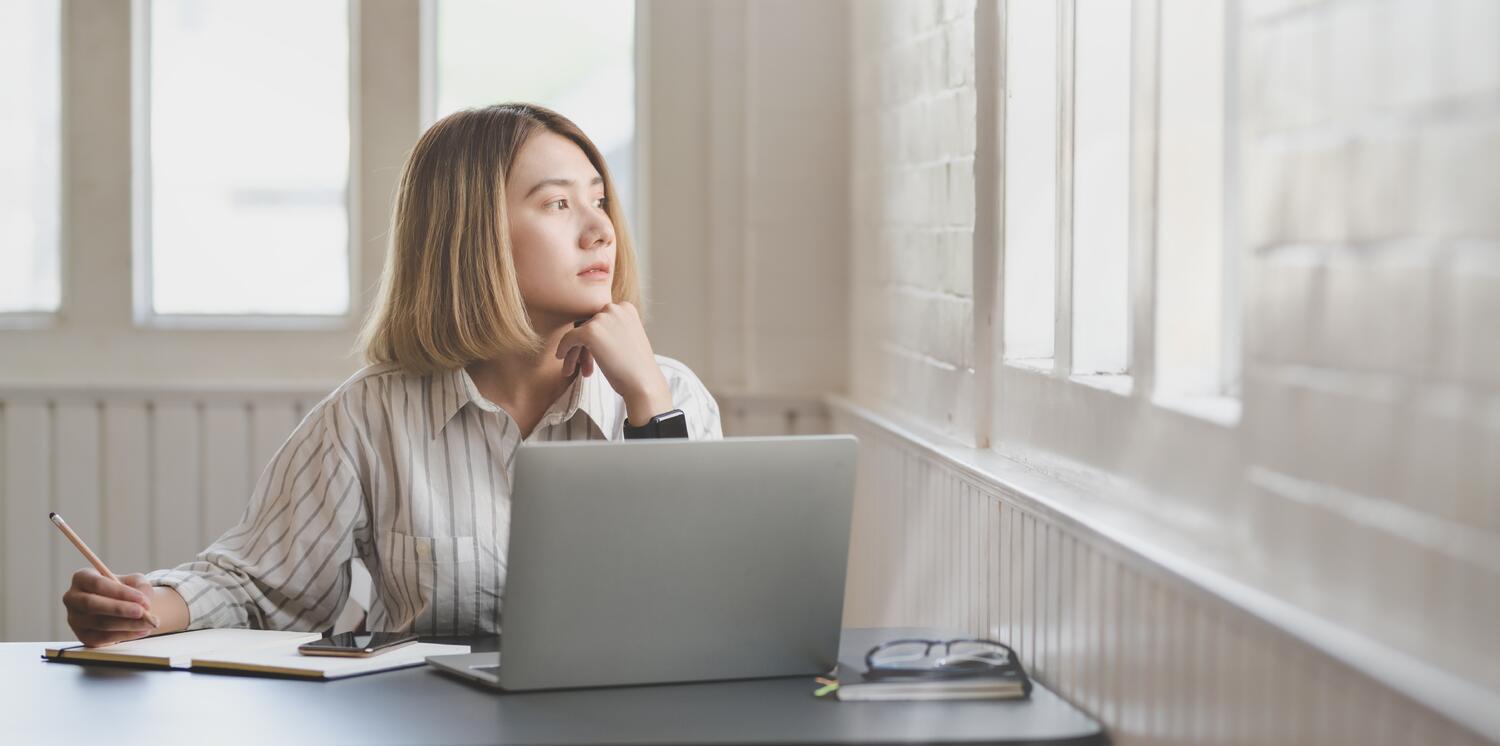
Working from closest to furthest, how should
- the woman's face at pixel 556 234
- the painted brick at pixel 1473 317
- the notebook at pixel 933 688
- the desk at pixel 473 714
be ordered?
the painted brick at pixel 1473 317 → the desk at pixel 473 714 → the notebook at pixel 933 688 → the woman's face at pixel 556 234

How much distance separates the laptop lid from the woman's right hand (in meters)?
0.48

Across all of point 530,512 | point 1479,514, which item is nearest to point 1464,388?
point 1479,514

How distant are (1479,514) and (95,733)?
112 centimetres

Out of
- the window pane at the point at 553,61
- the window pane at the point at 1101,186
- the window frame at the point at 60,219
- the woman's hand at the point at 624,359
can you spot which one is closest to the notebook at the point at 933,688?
the window pane at the point at 1101,186

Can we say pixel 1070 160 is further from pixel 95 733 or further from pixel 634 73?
pixel 634 73

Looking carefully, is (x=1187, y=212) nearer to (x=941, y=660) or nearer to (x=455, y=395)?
(x=941, y=660)

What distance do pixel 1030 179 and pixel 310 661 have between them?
1.11 metres

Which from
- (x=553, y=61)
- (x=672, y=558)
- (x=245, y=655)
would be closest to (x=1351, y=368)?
(x=672, y=558)

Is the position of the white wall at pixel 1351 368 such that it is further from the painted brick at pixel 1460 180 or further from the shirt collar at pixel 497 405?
the shirt collar at pixel 497 405

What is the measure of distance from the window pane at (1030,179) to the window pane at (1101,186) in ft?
0.68

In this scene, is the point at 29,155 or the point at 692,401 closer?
the point at 692,401

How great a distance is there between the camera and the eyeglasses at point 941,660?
1.39 m

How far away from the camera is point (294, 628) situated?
1834mm

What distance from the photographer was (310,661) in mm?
1461
